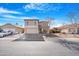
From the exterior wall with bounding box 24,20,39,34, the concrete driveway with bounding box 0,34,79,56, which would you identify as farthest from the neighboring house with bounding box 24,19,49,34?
the concrete driveway with bounding box 0,34,79,56

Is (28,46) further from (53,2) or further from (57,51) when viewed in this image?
(53,2)

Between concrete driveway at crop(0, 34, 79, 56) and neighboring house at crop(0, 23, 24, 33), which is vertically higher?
neighboring house at crop(0, 23, 24, 33)

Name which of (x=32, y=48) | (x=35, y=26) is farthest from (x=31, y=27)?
(x=32, y=48)

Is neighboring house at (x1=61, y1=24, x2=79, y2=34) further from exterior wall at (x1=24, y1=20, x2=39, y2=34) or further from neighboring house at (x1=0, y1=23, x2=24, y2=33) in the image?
neighboring house at (x1=0, y1=23, x2=24, y2=33)

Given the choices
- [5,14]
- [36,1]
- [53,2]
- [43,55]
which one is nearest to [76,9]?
[53,2]

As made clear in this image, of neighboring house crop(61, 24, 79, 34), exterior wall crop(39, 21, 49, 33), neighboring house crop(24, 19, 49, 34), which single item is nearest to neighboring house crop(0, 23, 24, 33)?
neighboring house crop(24, 19, 49, 34)

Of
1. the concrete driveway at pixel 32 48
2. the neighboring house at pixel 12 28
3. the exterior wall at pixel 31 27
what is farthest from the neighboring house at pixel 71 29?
the neighboring house at pixel 12 28

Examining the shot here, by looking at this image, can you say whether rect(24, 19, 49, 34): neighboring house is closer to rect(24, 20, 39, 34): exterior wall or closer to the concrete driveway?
rect(24, 20, 39, 34): exterior wall
